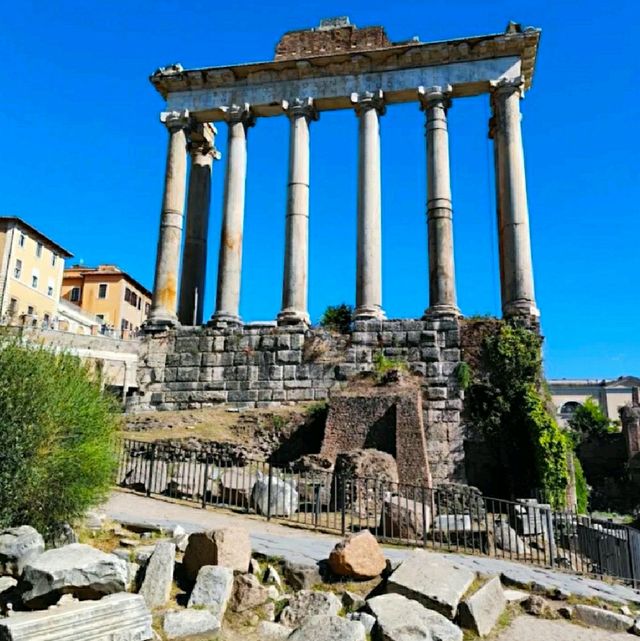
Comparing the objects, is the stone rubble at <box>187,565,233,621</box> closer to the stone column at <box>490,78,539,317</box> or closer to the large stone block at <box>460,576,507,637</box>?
the large stone block at <box>460,576,507,637</box>

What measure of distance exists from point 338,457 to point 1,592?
27.6 ft

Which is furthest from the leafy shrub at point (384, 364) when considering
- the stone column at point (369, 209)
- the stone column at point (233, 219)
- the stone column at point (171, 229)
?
the stone column at point (171, 229)

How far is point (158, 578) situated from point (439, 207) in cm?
1542

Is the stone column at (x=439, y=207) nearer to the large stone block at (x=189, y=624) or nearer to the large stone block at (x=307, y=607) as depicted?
the large stone block at (x=307, y=607)

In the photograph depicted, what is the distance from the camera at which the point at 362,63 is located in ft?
71.5

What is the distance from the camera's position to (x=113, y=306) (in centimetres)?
5691

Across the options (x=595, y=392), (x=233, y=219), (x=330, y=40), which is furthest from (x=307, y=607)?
(x=595, y=392)

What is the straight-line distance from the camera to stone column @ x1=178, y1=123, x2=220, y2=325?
22234mm

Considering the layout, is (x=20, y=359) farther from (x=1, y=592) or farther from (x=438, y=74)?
(x=438, y=74)

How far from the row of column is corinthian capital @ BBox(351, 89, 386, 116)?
0.10 feet

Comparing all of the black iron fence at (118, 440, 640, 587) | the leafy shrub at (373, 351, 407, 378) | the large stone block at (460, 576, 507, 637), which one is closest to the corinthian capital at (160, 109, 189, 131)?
the leafy shrub at (373, 351, 407, 378)

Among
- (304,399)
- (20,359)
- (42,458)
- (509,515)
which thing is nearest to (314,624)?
(42,458)

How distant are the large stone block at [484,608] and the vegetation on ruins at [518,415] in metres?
8.81

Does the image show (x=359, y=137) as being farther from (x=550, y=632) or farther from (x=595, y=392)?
(x=595, y=392)
